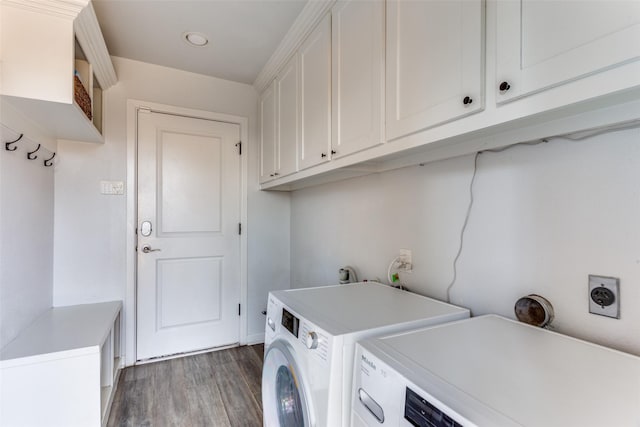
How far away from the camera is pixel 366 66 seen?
1.30 meters

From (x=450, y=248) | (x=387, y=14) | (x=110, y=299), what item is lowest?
(x=110, y=299)

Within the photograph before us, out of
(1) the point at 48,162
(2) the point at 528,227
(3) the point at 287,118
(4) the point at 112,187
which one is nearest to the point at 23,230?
(1) the point at 48,162

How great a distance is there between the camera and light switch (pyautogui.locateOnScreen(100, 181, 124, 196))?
2361mm

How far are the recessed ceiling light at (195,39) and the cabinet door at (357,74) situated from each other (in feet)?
3.46

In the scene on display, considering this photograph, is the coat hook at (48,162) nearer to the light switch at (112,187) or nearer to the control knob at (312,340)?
the light switch at (112,187)

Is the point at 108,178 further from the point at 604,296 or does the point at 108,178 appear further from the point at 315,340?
the point at 604,296

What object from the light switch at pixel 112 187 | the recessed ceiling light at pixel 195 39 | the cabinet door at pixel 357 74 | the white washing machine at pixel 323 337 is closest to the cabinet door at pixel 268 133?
the recessed ceiling light at pixel 195 39

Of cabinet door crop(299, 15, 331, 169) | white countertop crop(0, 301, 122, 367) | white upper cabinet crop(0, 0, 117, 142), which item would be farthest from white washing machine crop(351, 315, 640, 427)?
white upper cabinet crop(0, 0, 117, 142)

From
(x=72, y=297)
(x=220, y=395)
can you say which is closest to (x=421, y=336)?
(x=220, y=395)

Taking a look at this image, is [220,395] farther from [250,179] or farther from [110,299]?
[250,179]

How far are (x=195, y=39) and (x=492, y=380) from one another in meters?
2.49

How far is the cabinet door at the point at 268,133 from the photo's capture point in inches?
95.6

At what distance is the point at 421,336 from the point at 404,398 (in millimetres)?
264

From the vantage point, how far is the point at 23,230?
5.66 ft
